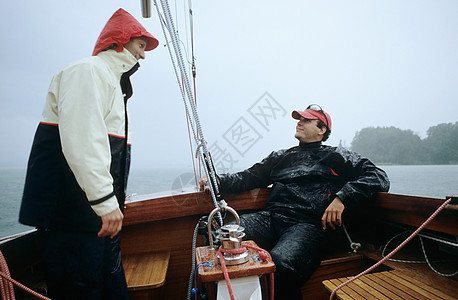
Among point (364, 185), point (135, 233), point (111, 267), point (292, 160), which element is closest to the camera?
point (111, 267)

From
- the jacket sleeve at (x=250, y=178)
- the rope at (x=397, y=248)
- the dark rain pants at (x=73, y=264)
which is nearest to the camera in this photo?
the dark rain pants at (x=73, y=264)

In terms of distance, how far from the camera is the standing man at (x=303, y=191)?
1.41 meters

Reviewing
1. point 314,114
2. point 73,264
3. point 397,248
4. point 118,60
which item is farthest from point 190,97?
point 314,114

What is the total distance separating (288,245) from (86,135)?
1.14 metres

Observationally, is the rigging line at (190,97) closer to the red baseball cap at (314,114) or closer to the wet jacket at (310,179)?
the wet jacket at (310,179)

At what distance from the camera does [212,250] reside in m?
1.05

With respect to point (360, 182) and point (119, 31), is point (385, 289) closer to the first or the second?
point (360, 182)

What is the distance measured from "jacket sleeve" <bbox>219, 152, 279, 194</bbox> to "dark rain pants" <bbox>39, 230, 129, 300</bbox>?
3.42 ft

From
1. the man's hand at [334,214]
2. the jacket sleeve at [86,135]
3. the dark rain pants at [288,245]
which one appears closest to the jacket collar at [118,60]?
the jacket sleeve at [86,135]

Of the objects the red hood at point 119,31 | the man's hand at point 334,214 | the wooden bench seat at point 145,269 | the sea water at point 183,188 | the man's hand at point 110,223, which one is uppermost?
the red hood at point 119,31

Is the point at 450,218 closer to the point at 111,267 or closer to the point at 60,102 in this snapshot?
the point at 111,267

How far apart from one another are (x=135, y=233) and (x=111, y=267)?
2.44ft

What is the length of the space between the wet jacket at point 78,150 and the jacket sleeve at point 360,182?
1296mm

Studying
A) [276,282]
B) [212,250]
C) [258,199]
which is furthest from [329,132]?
[212,250]
